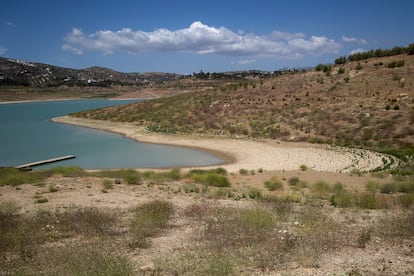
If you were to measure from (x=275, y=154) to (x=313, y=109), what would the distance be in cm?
1269

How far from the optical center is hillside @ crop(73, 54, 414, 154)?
105 ft

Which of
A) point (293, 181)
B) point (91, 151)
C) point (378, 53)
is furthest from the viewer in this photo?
point (378, 53)

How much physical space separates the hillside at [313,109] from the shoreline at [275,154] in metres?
2.82

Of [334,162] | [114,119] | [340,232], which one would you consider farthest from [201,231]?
[114,119]

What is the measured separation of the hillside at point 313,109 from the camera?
31.9 m

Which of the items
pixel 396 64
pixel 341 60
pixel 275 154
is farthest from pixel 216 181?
pixel 341 60

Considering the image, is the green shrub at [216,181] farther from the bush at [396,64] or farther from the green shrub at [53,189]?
the bush at [396,64]

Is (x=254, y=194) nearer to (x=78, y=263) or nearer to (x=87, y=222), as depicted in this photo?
(x=87, y=222)

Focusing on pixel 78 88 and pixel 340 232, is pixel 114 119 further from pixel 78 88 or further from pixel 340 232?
pixel 78 88

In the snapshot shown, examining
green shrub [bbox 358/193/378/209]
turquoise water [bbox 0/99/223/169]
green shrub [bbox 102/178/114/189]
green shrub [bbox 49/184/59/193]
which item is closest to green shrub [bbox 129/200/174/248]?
green shrub [bbox 102/178/114/189]

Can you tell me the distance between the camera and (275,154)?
28453 mm

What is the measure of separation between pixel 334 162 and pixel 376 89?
18.5 m

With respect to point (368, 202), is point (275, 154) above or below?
below

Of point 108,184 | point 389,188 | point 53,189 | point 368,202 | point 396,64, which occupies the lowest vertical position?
point 108,184
